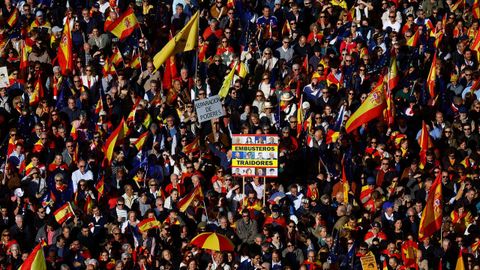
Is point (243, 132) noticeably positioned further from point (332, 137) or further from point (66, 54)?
point (66, 54)

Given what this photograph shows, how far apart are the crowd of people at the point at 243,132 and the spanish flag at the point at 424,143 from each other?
0.05 m

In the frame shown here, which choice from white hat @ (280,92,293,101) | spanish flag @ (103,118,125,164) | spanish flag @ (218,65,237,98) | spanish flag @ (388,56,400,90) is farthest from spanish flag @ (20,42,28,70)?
spanish flag @ (388,56,400,90)

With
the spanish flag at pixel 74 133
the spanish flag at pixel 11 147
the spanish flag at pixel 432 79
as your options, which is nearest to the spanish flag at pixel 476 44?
the spanish flag at pixel 432 79

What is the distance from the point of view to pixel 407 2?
38344 millimetres

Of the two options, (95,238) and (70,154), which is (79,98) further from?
(95,238)

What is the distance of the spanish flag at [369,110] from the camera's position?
112ft

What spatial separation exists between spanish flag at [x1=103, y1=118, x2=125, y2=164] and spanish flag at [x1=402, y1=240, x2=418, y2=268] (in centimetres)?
522

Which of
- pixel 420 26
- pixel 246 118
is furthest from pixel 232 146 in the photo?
pixel 420 26

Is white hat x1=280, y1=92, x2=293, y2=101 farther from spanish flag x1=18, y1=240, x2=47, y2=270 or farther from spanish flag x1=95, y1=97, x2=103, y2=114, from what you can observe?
spanish flag x1=18, y1=240, x2=47, y2=270

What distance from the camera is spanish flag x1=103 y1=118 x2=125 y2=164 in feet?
112

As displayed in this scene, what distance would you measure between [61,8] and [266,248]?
907 centimetres

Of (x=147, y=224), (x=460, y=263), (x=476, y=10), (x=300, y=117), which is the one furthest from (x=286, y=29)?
(x=460, y=263)

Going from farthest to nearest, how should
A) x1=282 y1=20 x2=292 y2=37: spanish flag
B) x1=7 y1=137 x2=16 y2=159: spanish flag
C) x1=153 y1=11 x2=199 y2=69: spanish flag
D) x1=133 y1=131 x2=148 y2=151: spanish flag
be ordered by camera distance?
x1=282 y1=20 x2=292 y2=37: spanish flag < x1=153 y1=11 x2=199 y2=69: spanish flag < x1=133 y1=131 x2=148 y2=151: spanish flag < x1=7 y1=137 x2=16 y2=159: spanish flag

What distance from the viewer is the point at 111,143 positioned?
3434 centimetres
